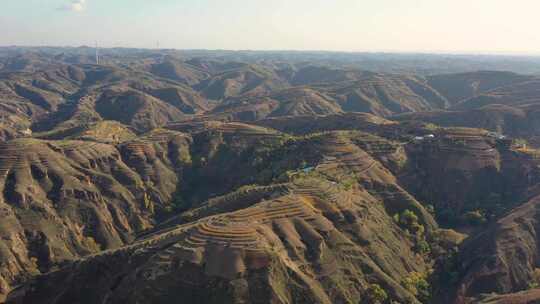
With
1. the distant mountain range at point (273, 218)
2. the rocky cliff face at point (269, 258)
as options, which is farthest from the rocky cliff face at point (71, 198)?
the rocky cliff face at point (269, 258)

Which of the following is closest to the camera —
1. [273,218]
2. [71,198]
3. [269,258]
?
[269,258]

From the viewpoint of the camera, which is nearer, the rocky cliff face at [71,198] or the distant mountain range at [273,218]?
the distant mountain range at [273,218]

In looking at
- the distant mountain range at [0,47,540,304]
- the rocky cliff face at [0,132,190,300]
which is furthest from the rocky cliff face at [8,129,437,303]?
the rocky cliff face at [0,132,190,300]

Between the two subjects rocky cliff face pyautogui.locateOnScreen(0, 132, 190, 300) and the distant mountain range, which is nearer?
the distant mountain range

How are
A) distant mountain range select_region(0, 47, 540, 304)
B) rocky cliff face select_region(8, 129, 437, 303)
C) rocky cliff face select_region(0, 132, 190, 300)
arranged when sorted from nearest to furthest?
rocky cliff face select_region(8, 129, 437, 303), distant mountain range select_region(0, 47, 540, 304), rocky cliff face select_region(0, 132, 190, 300)

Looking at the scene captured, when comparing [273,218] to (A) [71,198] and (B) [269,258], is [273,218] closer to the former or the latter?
(B) [269,258]

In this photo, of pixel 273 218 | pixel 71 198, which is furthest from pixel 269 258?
pixel 71 198

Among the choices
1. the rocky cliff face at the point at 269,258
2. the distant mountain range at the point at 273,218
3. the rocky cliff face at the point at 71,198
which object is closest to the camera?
the rocky cliff face at the point at 269,258

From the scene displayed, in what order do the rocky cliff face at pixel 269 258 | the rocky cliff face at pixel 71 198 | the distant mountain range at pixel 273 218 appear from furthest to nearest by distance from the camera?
the rocky cliff face at pixel 71 198 → the distant mountain range at pixel 273 218 → the rocky cliff face at pixel 269 258

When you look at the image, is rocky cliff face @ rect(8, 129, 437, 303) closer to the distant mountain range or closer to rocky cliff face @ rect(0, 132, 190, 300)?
the distant mountain range

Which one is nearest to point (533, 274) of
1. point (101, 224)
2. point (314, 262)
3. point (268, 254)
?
point (314, 262)

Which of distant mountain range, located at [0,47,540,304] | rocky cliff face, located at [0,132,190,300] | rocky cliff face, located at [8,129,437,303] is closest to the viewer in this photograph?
rocky cliff face, located at [8,129,437,303]

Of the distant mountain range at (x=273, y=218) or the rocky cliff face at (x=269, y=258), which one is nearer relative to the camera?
the rocky cliff face at (x=269, y=258)

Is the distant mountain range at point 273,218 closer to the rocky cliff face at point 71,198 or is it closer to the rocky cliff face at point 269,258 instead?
the rocky cliff face at point 269,258
